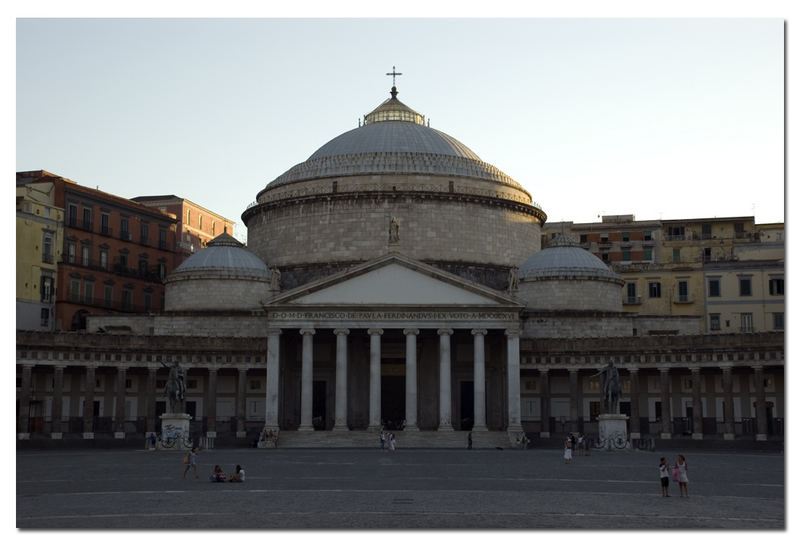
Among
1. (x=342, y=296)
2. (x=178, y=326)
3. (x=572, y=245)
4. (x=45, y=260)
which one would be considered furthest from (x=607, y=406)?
(x=45, y=260)

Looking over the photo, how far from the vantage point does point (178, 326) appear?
77.6 m

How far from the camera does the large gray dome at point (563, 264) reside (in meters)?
79.0

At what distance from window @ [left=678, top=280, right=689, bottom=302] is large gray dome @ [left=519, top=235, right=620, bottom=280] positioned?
11.1 metres

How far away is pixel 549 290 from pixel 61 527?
56546 millimetres

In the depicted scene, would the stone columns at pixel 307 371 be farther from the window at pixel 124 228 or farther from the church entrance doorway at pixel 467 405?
the window at pixel 124 228

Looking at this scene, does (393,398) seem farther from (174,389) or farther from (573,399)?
(174,389)

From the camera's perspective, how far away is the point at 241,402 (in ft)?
237

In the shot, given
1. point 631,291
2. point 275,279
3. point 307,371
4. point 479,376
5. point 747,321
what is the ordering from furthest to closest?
point 631,291, point 747,321, point 275,279, point 307,371, point 479,376

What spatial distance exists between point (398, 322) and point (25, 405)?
22274 mm

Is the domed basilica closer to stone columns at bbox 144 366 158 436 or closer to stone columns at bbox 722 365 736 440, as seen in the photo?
stone columns at bbox 144 366 158 436

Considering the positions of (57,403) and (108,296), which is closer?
(57,403)

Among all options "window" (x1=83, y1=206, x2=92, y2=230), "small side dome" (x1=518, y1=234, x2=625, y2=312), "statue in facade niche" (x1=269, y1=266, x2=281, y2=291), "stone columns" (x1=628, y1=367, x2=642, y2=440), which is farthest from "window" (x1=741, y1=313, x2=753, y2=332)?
"window" (x1=83, y1=206, x2=92, y2=230)

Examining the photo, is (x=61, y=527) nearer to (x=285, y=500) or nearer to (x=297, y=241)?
(x=285, y=500)

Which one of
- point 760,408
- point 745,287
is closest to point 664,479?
point 760,408
